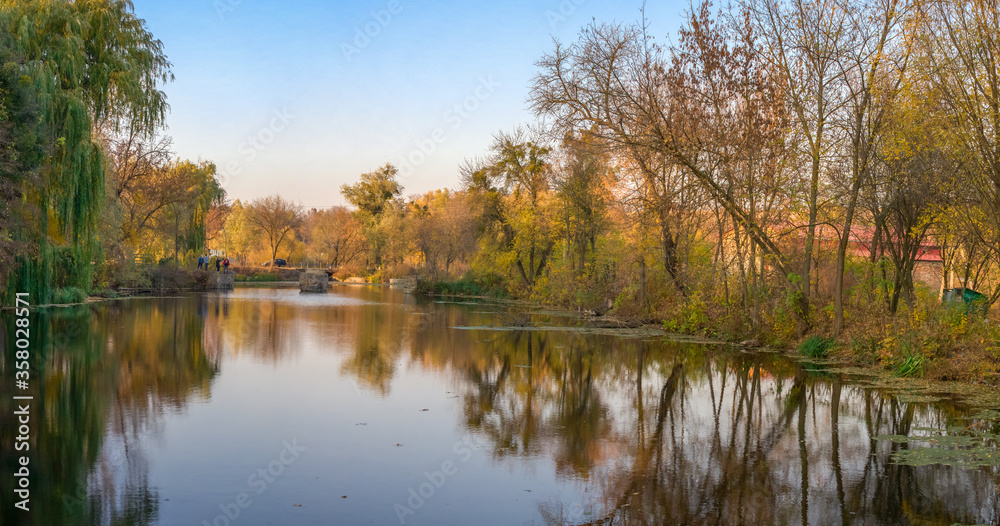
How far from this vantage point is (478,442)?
903 centimetres

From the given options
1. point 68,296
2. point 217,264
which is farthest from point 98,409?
point 217,264

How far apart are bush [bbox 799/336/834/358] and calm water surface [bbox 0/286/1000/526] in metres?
1.60

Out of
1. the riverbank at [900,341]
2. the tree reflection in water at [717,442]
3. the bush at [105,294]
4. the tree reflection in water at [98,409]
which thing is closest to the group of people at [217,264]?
the bush at [105,294]

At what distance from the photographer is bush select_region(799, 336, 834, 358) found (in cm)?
1723

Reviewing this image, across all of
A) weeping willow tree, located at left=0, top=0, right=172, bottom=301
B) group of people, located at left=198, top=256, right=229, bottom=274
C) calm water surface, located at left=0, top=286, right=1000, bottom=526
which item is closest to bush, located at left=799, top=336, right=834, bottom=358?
calm water surface, located at left=0, top=286, right=1000, bottom=526

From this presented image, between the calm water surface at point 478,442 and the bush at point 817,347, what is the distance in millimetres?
1604

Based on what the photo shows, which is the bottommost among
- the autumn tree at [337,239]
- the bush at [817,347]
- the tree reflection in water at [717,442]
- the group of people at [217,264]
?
the tree reflection in water at [717,442]

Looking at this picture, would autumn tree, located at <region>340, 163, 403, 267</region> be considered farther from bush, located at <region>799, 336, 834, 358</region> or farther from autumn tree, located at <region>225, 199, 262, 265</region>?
bush, located at <region>799, 336, 834, 358</region>

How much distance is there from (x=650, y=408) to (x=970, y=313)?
7.55 meters

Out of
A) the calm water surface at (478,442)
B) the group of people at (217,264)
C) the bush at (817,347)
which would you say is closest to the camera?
the calm water surface at (478,442)

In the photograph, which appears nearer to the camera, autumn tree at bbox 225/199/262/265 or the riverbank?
the riverbank

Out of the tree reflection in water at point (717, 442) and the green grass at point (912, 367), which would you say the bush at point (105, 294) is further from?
the green grass at point (912, 367)

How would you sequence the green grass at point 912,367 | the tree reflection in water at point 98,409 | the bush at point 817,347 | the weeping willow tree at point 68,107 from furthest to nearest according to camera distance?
1. the weeping willow tree at point 68,107
2. the bush at point 817,347
3. the green grass at point 912,367
4. the tree reflection in water at point 98,409

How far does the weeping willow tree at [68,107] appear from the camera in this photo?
21.4 m
